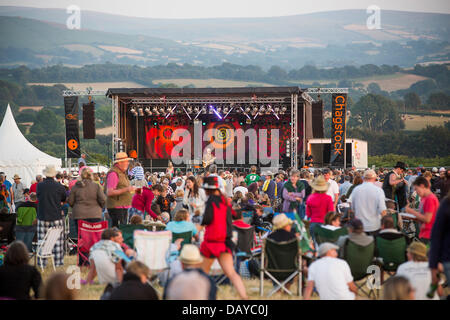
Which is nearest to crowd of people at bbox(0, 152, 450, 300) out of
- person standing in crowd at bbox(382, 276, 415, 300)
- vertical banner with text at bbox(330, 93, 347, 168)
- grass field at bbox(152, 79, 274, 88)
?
person standing in crowd at bbox(382, 276, 415, 300)

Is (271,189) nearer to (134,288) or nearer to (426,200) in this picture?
(426,200)

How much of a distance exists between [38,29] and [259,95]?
91261 millimetres

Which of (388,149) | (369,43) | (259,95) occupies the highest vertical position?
(369,43)

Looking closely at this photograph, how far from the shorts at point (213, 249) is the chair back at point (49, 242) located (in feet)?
8.84

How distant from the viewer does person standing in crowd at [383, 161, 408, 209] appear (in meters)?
7.66

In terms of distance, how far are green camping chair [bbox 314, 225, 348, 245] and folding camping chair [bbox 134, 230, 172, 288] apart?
1613 mm

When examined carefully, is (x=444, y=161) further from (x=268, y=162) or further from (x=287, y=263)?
(x=287, y=263)

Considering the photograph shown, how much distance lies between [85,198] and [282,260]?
271 cm

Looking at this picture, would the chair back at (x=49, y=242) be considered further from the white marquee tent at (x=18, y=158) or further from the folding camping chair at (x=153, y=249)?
the white marquee tent at (x=18, y=158)

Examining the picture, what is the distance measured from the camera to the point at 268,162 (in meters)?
24.2

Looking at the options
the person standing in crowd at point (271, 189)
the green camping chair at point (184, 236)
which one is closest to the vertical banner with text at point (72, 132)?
the person standing in crowd at point (271, 189)

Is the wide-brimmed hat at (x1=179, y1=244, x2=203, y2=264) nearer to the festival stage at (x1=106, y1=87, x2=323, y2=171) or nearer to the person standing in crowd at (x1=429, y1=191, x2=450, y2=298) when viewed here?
the person standing in crowd at (x1=429, y1=191, x2=450, y2=298)

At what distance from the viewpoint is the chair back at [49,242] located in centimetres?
684

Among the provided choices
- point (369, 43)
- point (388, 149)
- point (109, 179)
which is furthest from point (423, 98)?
point (109, 179)
